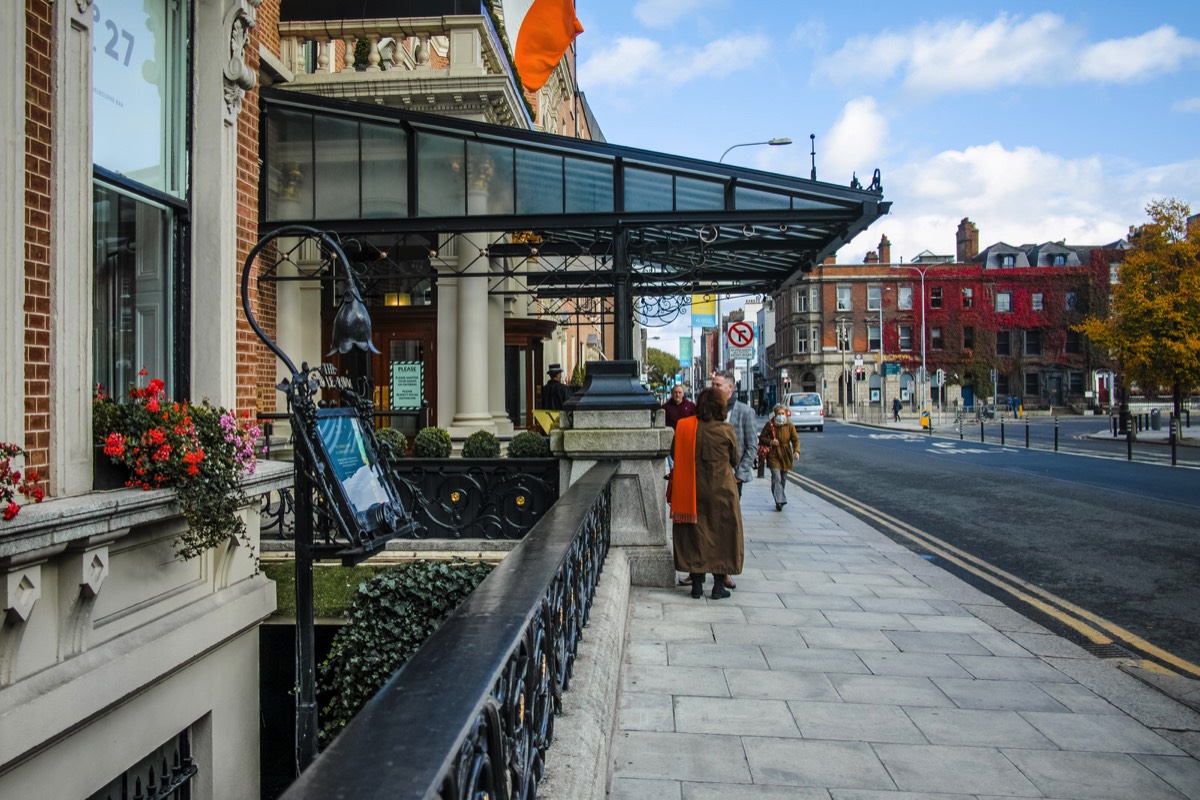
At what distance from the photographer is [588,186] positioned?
397 inches

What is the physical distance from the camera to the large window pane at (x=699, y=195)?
9.97 m

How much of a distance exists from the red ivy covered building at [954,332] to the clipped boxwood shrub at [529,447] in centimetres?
5985

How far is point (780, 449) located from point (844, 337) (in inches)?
2285

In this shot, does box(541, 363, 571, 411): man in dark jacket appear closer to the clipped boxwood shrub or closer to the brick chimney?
the clipped boxwood shrub

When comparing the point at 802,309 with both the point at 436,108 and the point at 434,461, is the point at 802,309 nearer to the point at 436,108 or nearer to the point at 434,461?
the point at 436,108

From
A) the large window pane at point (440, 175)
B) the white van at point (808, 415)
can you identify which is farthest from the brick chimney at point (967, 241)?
the large window pane at point (440, 175)

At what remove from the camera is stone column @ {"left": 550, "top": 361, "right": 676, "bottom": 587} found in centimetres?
726

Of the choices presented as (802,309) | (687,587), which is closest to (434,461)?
(687,587)

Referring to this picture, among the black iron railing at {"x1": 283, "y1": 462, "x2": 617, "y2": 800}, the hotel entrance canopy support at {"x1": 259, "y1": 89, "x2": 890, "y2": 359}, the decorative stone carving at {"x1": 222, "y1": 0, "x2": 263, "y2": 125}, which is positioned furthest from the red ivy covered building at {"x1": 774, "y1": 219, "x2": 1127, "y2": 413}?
the black iron railing at {"x1": 283, "y1": 462, "x2": 617, "y2": 800}

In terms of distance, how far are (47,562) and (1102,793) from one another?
4.63 meters

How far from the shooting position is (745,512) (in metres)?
13.3

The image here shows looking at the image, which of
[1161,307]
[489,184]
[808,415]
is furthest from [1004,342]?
[489,184]

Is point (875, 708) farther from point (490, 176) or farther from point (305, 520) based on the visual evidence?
point (490, 176)

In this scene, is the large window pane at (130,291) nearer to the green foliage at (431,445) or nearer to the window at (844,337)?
the green foliage at (431,445)
